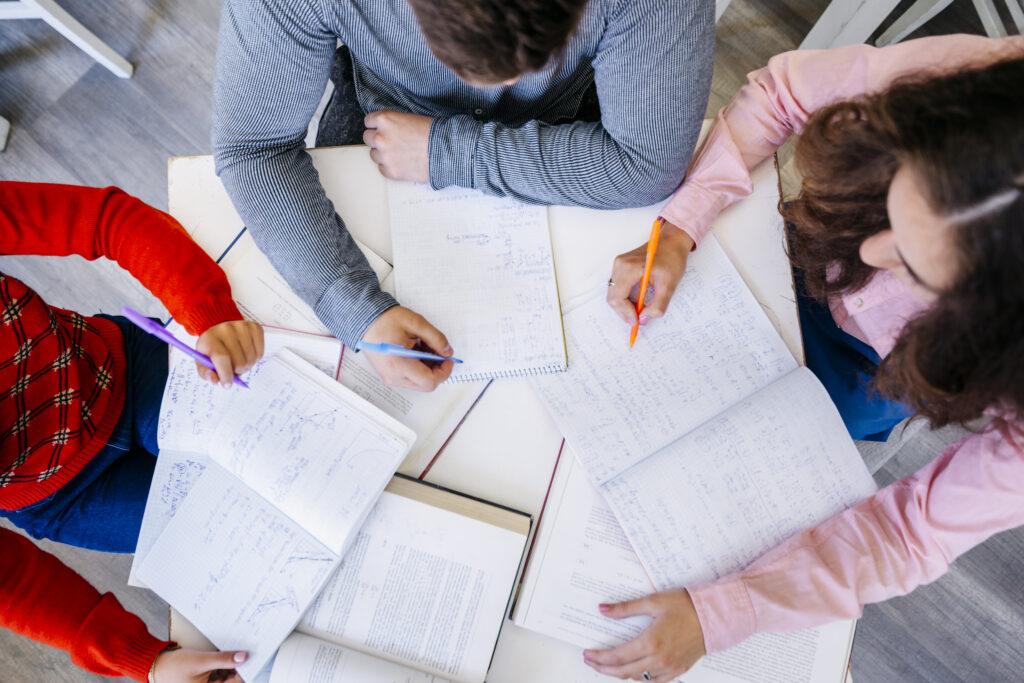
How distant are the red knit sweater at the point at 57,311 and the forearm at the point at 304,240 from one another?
0.09m

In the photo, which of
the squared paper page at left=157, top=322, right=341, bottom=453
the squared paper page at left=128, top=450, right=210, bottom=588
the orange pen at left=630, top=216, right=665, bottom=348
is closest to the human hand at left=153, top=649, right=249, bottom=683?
the squared paper page at left=128, top=450, right=210, bottom=588

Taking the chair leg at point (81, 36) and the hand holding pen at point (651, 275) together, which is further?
the chair leg at point (81, 36)

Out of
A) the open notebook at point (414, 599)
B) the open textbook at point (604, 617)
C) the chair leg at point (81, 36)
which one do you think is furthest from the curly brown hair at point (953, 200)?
the chair leg at point (81, 36)

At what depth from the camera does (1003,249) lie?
587 millimetres

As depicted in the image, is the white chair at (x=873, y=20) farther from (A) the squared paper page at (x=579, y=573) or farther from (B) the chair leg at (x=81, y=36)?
(B) the chair leg at (x=81, y=36)

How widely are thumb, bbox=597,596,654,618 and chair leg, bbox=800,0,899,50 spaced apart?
1.35 m

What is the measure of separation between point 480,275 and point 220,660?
0.56 m

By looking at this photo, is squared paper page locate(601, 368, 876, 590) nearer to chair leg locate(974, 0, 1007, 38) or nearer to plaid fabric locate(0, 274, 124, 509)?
plaid fabric locate(0, 274, 124, 509)

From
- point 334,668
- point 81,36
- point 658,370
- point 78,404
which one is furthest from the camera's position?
point 81,36

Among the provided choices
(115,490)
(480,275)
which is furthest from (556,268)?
(115,490)

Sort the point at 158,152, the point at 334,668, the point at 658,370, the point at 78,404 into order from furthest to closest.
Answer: the point at 158,152, the point at 78,404, the point at 658,370, the point at 334,668

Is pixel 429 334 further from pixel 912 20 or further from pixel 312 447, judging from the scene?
pixel 912 20

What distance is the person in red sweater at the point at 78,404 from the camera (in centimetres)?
83

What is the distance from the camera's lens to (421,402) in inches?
33.4
